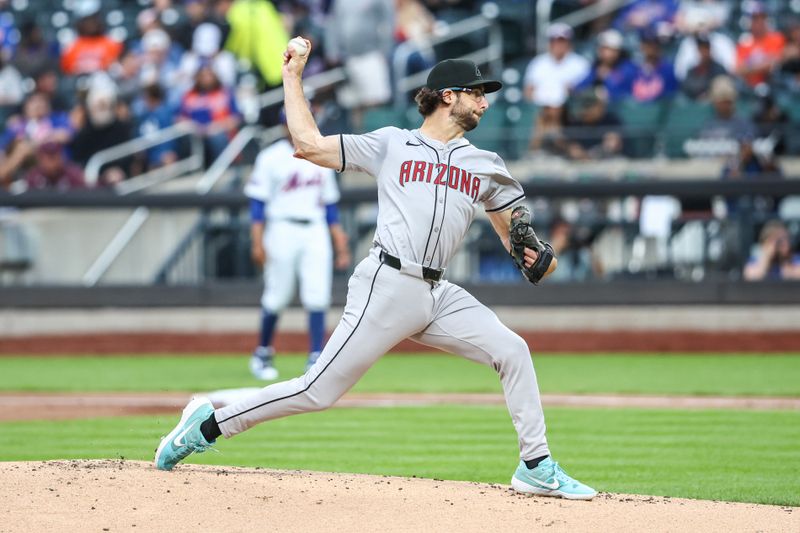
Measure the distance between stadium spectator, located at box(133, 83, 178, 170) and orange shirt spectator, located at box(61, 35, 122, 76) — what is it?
4.40 ft

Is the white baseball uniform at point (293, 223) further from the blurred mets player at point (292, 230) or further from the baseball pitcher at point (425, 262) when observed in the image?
the baseball pitcher at point (425, 262)

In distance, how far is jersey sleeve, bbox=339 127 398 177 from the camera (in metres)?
5.56

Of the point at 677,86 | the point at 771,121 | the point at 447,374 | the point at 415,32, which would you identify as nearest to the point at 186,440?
the point at 447,374

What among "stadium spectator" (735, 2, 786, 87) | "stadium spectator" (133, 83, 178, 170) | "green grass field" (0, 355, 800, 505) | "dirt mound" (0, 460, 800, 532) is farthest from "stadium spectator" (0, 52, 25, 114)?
"dirt mound" (0, 460, 800, 532)

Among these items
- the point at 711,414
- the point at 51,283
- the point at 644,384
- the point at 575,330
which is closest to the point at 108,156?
the point at 51,283

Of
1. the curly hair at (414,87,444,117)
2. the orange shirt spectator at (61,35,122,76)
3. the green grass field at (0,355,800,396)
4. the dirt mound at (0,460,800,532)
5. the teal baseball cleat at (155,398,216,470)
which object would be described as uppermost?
the orange shirt spectator at (61,35,122,76)

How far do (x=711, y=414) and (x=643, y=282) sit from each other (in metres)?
4.59

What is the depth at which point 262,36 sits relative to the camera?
16297mm

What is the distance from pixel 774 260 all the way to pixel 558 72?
3.86 meters

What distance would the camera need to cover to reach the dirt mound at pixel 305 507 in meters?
4.95

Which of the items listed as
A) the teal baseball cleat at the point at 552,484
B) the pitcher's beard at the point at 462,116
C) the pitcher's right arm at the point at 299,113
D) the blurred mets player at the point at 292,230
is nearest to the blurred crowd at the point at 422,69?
the blurred mets player at the point at 292,230

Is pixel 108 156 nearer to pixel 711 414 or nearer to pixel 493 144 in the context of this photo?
pixel 493 144

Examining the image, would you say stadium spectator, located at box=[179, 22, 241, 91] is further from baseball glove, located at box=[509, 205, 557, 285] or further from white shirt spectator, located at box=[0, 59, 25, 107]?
baseball glove, located at box=[509, 205, 557, 285]

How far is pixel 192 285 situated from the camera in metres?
14.2
